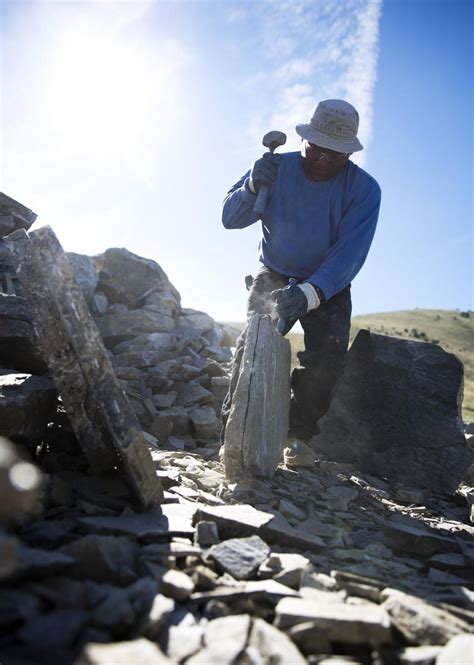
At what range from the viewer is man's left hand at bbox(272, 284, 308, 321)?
4.02 metres

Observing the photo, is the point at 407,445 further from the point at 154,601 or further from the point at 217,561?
the point at 154,601

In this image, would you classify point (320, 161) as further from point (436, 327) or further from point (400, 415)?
point (436, 327)

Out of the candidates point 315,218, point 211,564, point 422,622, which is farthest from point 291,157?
point 422,622

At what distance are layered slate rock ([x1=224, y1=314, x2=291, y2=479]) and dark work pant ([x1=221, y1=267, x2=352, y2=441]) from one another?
66 centimetres

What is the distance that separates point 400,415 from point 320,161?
2801mm

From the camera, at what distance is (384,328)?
51.4 metres

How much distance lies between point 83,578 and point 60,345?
4.19 ft

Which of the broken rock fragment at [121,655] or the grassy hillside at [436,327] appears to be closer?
the broken rock fragment at [121,655]

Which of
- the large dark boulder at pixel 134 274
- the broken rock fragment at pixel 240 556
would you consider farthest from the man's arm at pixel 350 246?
the large dark boulder at pixel 134 274

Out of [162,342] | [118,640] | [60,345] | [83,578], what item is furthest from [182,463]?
[162,342]

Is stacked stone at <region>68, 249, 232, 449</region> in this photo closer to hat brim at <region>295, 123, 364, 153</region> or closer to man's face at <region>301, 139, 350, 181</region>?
man's face at <region>301, 139, 350, 181</region>

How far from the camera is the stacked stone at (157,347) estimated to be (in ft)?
16.8

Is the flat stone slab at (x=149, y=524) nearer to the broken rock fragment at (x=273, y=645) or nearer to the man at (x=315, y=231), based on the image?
the broken rock fragment at (x=273, y=645)

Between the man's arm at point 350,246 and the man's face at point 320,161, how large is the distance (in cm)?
35
